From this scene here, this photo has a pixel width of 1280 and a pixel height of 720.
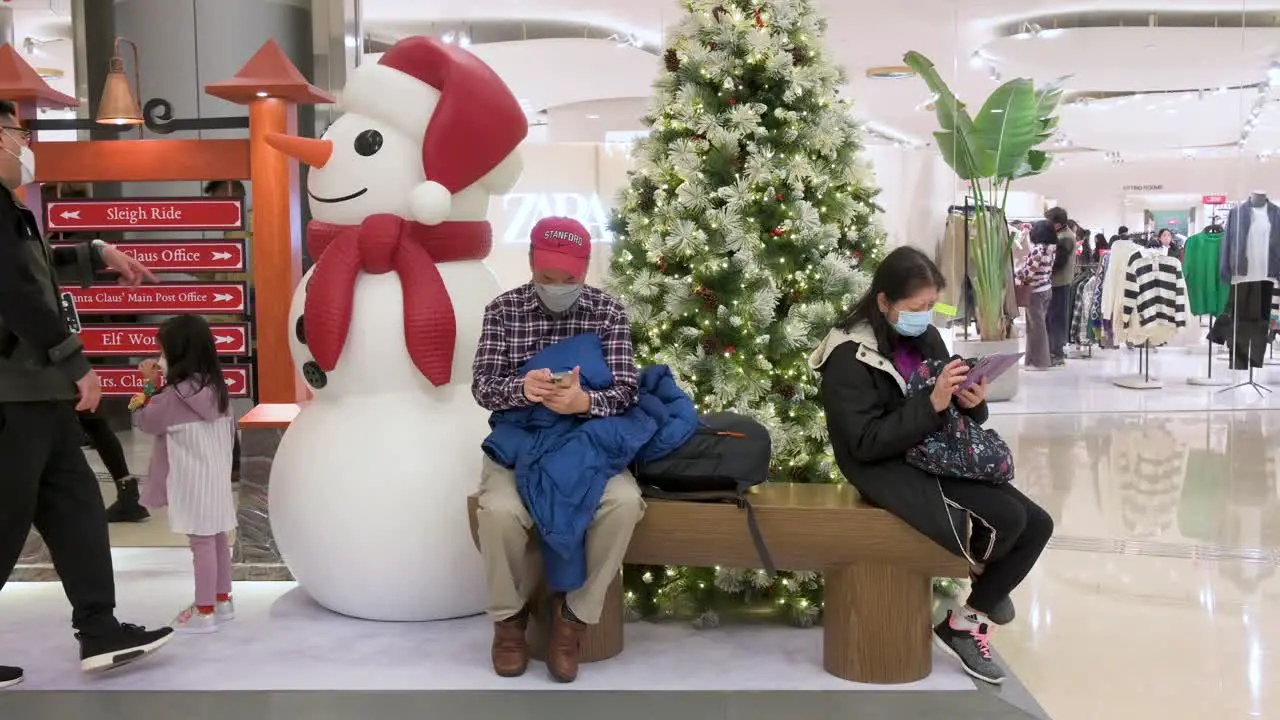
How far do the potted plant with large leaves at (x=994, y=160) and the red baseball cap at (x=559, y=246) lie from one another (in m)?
6.34

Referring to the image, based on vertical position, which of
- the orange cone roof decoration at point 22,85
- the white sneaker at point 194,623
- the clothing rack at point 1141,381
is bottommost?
the white sneaker at point 194,623

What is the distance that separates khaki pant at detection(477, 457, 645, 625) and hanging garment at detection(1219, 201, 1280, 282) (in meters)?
8.57

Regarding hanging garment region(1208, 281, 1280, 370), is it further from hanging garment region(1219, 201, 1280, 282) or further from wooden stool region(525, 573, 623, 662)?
wooden stool region(525, 573, 623, 662)

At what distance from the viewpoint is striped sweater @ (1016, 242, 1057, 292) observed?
1124 cm

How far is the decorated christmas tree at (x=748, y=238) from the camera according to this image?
11.8 ft

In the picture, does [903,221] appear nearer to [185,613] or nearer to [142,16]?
[142,16]

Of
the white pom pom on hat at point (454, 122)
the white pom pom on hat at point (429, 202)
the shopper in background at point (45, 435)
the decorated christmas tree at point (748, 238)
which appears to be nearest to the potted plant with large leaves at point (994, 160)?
the decorated christmas tree at point (748, 238)

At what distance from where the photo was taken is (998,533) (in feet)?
9.77

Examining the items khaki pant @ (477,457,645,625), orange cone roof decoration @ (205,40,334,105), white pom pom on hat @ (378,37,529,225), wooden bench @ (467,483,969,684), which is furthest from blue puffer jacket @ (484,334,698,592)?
orange cone roof decoration @ (205,40,334,105)

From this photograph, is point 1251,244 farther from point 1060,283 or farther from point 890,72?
point 890,72

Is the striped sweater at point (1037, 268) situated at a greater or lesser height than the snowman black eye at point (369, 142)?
lesser

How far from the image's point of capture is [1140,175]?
12.4m

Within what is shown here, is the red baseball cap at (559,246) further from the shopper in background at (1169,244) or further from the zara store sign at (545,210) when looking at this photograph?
the shopper in background at (1169,244)

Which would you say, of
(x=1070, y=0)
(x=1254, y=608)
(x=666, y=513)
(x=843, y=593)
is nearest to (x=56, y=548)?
(x=666, y=513)
